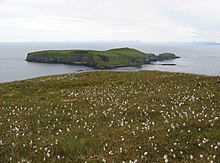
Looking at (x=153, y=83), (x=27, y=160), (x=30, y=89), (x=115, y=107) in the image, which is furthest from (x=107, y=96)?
(x=27, y=160)

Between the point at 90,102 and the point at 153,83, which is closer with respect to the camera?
the point at 90,102

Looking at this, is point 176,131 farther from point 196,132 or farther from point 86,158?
point 86,158

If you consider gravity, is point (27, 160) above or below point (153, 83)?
below

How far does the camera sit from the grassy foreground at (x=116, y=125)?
406 inches

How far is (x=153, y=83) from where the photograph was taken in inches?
991

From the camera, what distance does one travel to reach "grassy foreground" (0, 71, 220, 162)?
10.3 m

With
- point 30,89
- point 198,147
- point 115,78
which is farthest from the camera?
point 115,78

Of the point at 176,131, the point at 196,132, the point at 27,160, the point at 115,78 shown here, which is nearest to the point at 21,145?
the point at 27,160

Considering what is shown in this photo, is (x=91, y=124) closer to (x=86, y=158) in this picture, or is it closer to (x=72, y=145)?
(x=72, y=145)

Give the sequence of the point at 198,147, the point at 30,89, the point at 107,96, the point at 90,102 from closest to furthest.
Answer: the point at 198,147
the point at 90,102
the point at 107,96
the point at 30,89

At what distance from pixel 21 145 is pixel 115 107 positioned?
6.62m

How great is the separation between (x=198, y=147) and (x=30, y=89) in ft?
64.9

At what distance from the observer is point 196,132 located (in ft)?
37.9

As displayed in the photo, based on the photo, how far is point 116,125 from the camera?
13.8m
